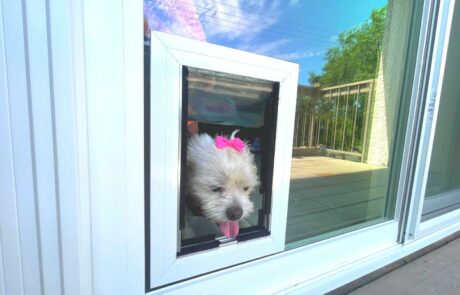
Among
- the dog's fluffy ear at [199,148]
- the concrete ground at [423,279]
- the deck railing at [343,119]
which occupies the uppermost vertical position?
the deck railing at [343,119]

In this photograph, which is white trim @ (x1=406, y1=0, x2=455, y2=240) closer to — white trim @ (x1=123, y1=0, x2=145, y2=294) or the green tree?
the green tree

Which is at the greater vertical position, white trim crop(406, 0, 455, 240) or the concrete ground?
white trim crop(406, 0, 455, 240)

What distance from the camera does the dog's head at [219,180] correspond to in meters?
0.76

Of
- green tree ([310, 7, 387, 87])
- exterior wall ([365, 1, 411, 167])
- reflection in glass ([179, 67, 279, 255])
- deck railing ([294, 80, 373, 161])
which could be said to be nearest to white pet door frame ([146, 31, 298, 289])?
reflection in glass ([179, 67, 279, 255])

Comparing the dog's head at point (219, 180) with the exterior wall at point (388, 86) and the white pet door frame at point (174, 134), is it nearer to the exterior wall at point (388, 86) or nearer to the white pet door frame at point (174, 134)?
the white pet door frame at point (174, 134)

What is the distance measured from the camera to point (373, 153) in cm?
134

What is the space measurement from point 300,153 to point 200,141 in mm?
496

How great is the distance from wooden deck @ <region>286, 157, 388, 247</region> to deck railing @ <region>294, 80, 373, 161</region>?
0.09 m

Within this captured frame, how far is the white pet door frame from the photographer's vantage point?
0.60 m

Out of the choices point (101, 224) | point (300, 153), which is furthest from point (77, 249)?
point (300, 153)

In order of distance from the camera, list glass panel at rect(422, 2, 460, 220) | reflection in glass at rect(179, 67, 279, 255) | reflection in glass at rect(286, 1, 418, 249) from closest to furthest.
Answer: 1. reflection in glass at rect(179, 67, 279, 255)
2. reflection in glass at rect(286, 1, 418, 249)
3. glass panel at rect(422, 2, 460, 220)

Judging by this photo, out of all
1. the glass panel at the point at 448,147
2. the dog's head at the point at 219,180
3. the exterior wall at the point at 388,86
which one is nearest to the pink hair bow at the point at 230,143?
the dog's head at the point at 219,180

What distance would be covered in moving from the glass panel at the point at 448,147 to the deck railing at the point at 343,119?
0.43m

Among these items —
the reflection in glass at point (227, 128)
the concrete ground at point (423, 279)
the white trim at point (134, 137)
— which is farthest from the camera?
the concrete ground at point (423, 279)
